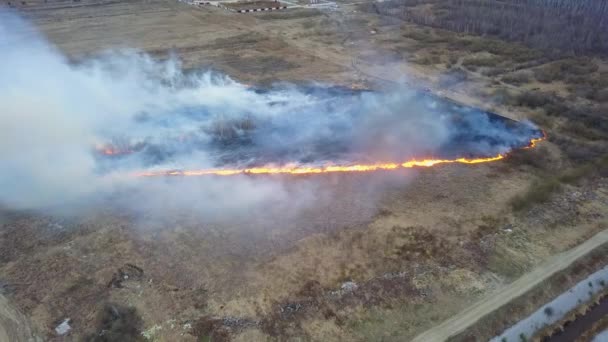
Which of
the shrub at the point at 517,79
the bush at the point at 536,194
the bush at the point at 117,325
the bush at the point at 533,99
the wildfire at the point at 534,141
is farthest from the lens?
the shrub at the point at 517,79

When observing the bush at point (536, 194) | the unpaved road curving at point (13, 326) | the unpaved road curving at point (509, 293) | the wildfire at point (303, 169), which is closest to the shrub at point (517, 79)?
the wildfire at point (303, 169)

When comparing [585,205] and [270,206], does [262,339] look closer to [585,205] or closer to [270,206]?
[270,206]

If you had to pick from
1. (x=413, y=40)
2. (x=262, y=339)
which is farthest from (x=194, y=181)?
(x=413, y=40)

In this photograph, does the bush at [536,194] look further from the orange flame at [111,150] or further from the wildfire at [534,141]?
the orange flame at [111,150]

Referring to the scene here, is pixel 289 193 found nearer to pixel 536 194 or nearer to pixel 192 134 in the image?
pixel 192 134

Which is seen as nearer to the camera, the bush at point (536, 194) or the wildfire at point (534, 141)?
the bush at point (536, 194)
